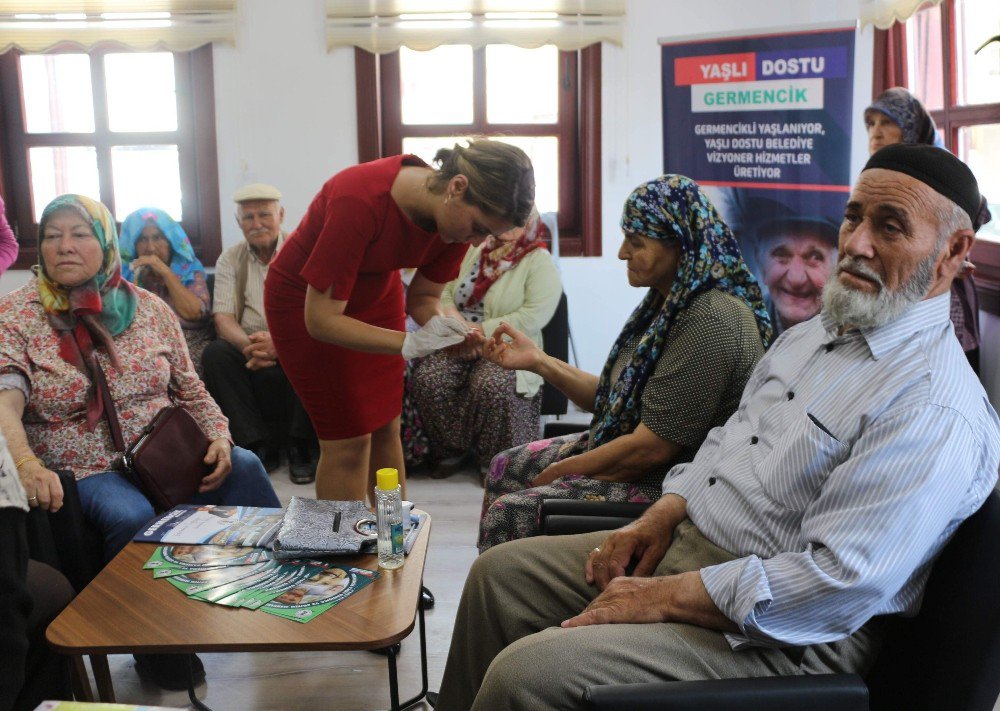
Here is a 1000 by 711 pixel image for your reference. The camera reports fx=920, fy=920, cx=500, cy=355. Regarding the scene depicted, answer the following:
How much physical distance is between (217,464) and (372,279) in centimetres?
62

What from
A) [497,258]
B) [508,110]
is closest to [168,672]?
[497,258]

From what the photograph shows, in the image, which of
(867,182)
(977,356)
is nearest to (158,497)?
(867,182)

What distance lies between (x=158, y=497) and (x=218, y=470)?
185 mm

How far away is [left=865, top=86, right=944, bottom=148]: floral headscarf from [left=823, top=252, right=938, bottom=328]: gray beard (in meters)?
1.90

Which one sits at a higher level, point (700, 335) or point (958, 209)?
point (958, 209)

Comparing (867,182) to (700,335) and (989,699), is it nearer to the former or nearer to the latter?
(700,335)

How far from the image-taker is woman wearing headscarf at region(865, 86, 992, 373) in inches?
115

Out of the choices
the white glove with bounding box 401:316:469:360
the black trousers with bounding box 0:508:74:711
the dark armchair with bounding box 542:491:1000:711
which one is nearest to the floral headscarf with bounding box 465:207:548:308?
the white glove with bounding box 401:316:469:360

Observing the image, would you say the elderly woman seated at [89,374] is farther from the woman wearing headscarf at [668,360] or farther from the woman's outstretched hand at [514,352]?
the woman wearing headscarf at [668,360]

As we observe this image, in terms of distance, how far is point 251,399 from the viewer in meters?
3.95

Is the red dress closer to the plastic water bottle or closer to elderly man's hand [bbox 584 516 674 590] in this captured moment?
the plastic water bottle

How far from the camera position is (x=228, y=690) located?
2189mm

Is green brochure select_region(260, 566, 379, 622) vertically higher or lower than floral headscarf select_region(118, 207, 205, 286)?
lower

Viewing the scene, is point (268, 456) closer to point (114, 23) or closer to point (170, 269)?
point (170, 269)
